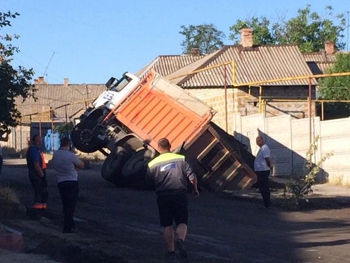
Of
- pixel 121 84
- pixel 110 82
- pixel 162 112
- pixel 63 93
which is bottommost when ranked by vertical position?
pixel 162 112

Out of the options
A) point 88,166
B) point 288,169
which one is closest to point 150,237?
point 288,169

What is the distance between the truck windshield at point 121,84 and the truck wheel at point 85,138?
1.15 m

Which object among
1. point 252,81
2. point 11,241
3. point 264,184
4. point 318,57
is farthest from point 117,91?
point 318,57

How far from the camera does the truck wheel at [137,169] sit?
21.8m

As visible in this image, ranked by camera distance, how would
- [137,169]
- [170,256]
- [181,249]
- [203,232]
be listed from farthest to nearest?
[137,169]
[203,232]
[170,256]
[181,249]

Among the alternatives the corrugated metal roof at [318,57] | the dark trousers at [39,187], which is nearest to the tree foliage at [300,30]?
the corrugated metal roof at [318,57]

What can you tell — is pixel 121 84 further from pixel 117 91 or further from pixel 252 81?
pixel 252 81

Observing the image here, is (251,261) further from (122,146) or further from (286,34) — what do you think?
(286,34)

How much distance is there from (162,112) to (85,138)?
9.68 feet

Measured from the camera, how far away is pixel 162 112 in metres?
21.5

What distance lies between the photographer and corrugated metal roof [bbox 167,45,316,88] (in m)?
40.3

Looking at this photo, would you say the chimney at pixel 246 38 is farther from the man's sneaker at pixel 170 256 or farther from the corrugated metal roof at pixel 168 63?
the man's sneaker at pixel 170 256

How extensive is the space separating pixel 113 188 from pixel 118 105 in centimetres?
236

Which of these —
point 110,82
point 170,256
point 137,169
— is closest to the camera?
point 170,256
